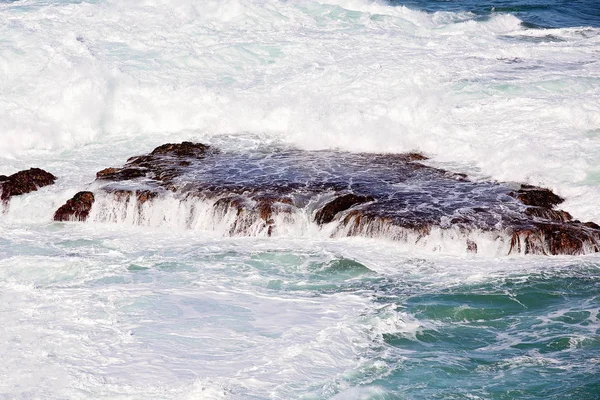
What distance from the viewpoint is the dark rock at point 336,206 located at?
13094mm

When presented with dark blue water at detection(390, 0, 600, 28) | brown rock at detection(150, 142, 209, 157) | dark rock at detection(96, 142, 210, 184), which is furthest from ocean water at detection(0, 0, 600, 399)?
dark blue water at detection(390, 0, 600, 28)

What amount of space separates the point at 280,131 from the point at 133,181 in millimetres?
4517

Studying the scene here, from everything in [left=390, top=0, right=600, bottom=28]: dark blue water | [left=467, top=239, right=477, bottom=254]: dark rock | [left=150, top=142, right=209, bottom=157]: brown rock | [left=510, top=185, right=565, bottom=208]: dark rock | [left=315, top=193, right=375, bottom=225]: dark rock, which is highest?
[left=390, top=0, right=600, bottom=28]: dark blue water

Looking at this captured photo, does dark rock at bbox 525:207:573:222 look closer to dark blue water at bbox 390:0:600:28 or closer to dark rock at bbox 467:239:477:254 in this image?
dark rock at bbox 467:239:477:254

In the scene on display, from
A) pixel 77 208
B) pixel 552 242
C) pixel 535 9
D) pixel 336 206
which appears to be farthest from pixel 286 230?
pixel 535 9

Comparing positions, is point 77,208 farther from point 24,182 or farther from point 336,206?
point 336,206

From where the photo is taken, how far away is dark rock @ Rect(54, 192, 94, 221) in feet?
46.4

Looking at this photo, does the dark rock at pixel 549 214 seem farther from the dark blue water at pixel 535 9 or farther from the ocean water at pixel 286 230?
the dark blue water at pixel 535 9

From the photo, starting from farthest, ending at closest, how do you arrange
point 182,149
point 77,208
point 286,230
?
point 182,149 → point 77,208 → point 286,230

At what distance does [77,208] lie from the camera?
1417cm

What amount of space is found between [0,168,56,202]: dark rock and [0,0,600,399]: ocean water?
9.2 inches

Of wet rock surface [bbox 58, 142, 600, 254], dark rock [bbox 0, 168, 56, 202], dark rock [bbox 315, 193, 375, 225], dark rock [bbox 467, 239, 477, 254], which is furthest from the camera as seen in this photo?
dark rock [bbox 0, 168, 56, 202]

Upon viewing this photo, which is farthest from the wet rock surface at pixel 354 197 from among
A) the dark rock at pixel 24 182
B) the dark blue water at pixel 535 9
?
the dark blue water at pixel 535 9

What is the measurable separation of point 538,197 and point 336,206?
331 centimetres
